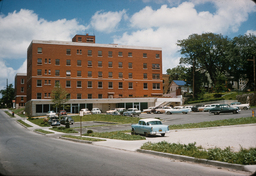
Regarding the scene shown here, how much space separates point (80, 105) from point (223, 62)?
44.4m

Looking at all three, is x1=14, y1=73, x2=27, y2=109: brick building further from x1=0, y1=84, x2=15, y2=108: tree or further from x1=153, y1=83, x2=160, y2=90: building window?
x1=153, y1=83, x2=160, y2=90: building window

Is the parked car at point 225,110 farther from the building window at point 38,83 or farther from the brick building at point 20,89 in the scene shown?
the brick building at point 20,89

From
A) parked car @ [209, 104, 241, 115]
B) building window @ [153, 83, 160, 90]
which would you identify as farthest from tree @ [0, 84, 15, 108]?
parked car @ [209, 104, 241, 115]

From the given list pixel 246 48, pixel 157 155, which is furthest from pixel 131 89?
pixel 157 155

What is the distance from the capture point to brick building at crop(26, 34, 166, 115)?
70875 mm

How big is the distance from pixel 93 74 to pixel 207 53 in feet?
119

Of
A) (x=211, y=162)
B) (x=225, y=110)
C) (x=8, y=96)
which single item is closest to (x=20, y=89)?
(x=8, y=96)

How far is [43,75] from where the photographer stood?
71.4 m

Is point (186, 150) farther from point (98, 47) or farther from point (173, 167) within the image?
point (98, 47)

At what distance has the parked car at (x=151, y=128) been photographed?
71.8 feet

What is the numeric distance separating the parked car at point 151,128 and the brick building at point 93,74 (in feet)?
157

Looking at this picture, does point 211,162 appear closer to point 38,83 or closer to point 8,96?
point 38,83

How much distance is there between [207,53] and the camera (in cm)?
7469

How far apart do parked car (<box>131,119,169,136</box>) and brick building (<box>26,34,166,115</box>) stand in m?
47.9
